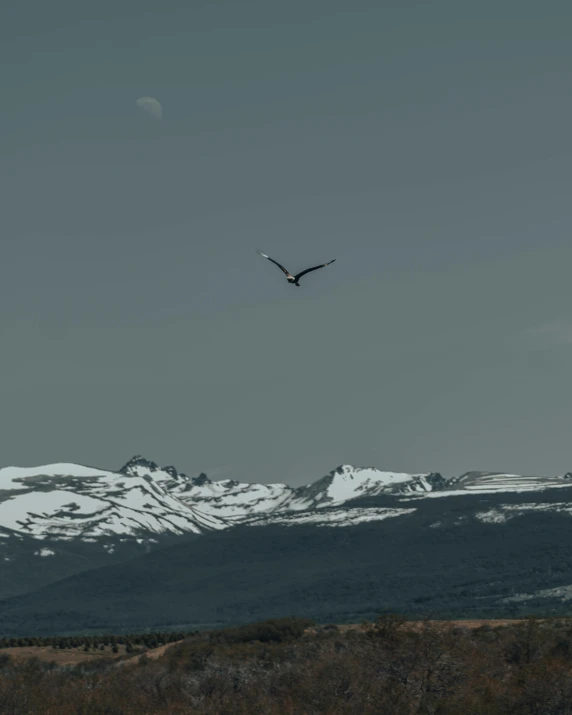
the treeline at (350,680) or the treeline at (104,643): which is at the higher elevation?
the treeline at (104,643)

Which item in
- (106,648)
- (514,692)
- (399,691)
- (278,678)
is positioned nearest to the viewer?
(514,692)

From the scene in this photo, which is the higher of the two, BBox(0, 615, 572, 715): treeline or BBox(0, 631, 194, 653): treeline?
BBox(0, 631, 194, 653): treeline

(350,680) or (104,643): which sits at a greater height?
(104,643)

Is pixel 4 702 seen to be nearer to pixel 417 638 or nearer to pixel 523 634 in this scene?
pixel 417 638

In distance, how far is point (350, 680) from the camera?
83625mm

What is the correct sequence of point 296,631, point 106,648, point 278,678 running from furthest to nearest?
1. point 106,648
2. point 296,631
3. point 278,678

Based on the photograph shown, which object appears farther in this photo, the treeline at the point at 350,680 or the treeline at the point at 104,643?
the treeline at the point at 104,643

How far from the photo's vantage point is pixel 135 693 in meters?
93.9

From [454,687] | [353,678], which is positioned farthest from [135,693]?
[454,687]

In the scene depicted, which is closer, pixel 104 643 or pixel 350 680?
pixel 350 680

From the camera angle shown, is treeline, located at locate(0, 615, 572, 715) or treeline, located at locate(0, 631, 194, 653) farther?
treeline, located at locate(0, 631, 194, 653)

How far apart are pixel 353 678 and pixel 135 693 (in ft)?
71.1

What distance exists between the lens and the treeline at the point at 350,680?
247 ft

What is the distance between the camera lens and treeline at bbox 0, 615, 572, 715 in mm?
75438
